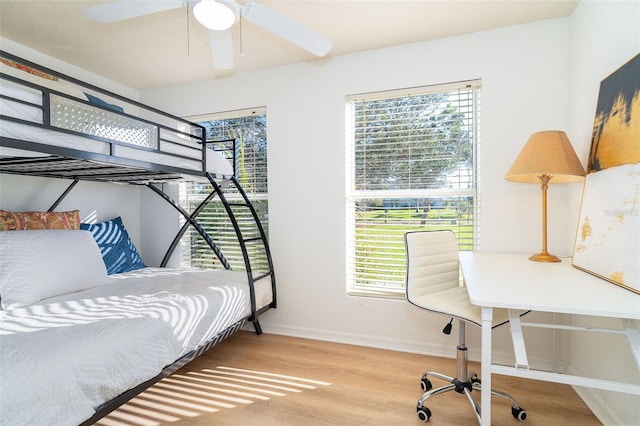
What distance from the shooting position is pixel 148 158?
6.14 feet

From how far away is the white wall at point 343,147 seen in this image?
2.11m

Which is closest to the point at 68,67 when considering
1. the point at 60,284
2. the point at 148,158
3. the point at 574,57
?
the point at 148,158

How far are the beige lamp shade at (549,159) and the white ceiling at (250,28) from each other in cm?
87

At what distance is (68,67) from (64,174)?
963mm

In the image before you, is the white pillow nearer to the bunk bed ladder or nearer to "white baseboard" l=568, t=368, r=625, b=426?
the bunk bed ladder

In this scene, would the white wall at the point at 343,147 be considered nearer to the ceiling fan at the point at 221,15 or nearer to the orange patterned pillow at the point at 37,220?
the ceiling fan at the point at 221,15

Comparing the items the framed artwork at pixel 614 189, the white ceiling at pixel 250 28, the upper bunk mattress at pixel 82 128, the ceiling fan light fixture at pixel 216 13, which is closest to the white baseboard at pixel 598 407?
the framed artwork at pixel 614 189

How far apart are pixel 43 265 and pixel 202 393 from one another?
3.83 ft

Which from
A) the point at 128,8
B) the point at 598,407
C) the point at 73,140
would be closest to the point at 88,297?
the point at 73,140

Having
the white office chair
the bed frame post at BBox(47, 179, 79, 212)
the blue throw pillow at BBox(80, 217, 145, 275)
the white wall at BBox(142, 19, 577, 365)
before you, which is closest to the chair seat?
the white office chair

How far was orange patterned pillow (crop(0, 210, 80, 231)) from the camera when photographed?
2.07 m

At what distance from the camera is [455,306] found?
1.65m

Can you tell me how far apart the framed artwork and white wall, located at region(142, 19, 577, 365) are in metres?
0.46

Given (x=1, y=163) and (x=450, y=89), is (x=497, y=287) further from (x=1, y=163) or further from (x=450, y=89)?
(x=1, y=163)
